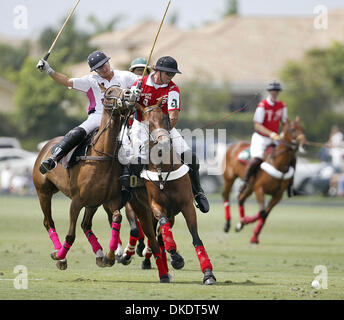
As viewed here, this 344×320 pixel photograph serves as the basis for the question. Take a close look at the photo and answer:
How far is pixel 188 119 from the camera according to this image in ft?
157

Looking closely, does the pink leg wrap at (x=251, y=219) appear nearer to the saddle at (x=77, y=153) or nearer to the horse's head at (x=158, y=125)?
the saddle at (x=77, y=153)

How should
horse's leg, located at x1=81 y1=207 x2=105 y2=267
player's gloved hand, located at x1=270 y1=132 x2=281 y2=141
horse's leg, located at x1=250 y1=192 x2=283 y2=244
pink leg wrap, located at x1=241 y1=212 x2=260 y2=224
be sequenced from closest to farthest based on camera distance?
horse's leg, located at x1=81 y1=207 x2=105 y2=267, horse's leg, located at x1=250 y1=192 x2=283 y2=244, pink leg wrap, located at x1=241 y1=212 x2=260 y2=224, player's gloved hand, located at x1=270 y1=132 x2=281 y2=141

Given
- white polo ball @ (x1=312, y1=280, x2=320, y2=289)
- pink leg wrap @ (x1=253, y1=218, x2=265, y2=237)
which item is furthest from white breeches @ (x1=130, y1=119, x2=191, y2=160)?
pink leg wrap @ (x1=253, y1=218, x2=265, y2=237)

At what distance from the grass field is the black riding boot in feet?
3.00

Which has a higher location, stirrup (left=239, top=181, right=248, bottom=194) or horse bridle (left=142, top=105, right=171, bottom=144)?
horse bridle (left=142, top=105, right=171, bottom=144)

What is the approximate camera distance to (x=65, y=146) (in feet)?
37.2

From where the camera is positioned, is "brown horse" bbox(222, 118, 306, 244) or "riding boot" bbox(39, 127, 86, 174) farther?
"brown horse" bbox(222, 118, 306, 244)

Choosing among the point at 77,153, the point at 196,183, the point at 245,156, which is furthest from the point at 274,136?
the point at 77,153

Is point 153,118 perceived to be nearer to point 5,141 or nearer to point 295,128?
point 295,128

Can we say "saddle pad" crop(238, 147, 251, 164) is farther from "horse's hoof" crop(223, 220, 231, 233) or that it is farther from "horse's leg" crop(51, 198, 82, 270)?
"horse's leg" crop(51, 198, 82, 270)

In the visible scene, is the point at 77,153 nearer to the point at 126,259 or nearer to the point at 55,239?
the point at 55,239

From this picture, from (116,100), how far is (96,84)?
1.03m

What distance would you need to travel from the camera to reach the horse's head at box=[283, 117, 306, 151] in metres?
18.4

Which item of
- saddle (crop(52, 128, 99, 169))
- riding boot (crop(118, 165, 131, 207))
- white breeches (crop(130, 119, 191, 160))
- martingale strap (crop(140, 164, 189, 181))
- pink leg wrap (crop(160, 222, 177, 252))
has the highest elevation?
white breeches (crop(130, 119, 191, 160))
